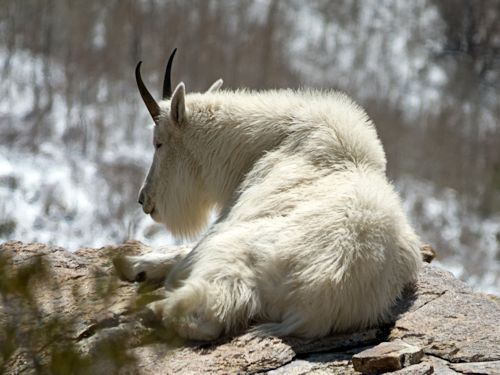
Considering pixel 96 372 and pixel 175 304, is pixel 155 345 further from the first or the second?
pixel 96 372

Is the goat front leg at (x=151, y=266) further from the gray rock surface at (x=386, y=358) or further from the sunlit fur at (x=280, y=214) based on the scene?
the gray rock surface at (x=386, y=358)

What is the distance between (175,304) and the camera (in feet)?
15.8

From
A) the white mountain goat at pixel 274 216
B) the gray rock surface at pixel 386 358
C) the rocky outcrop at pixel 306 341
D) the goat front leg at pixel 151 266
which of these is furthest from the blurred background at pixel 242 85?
the gray rock surface at pixel 386 358

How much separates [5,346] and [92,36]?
68.4ft

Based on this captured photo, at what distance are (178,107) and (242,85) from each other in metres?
14.7

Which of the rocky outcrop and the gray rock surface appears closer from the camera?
the rocky outcrop

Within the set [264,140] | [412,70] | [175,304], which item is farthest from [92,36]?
[175,304]

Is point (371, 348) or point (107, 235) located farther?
point (107, 235)

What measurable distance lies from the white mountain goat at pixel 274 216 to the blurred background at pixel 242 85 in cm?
752

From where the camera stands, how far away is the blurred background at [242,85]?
17812 millimetres

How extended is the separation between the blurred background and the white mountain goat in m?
7.52

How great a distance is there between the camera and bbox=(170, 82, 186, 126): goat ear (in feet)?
21.0

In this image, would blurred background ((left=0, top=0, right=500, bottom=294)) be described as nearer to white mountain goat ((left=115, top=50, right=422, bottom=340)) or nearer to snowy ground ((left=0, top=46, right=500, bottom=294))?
snowy ground ((left=0, top=46, right=500, bottom=294))

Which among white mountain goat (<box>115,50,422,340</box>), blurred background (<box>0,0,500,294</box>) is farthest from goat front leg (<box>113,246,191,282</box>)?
blurred background (<box>0,0,500,294</box>)
